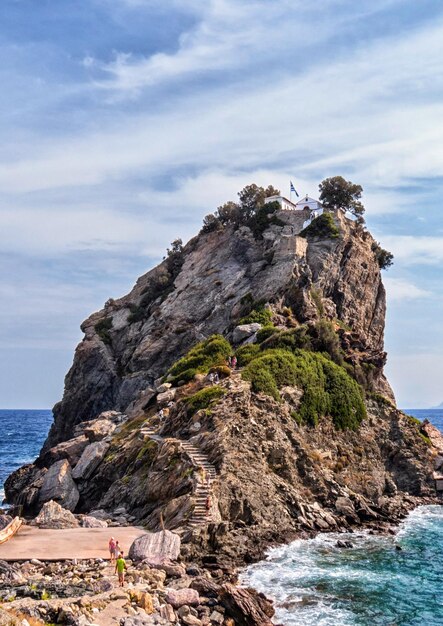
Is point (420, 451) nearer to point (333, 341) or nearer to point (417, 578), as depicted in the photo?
point (333, 341)

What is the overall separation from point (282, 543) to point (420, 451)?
996 inches

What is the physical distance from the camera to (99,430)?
200ft

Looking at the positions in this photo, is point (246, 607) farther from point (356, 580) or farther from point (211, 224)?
point (211, 224)

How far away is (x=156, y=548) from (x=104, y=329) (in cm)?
5901

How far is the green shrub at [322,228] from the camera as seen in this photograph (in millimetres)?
81688

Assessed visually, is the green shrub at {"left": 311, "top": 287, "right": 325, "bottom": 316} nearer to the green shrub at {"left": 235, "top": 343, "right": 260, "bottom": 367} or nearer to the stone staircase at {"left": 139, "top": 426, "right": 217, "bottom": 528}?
the green shrub at {"left": 235, "top": 343, "right": 260, "bottom": 367}

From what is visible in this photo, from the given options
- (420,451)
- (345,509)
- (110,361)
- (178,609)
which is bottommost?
(178,609)

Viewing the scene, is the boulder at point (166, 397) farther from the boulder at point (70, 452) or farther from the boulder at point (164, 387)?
the boulder at point (70, 452)

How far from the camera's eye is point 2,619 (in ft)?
68.1

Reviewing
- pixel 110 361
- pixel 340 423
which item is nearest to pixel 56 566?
pixel 340 423

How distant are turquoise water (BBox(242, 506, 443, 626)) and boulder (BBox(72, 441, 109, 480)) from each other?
2022 centimetres

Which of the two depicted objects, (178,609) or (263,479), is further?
(263,479)

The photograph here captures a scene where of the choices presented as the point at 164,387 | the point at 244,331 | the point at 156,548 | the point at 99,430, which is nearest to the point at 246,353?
the point at 244,331

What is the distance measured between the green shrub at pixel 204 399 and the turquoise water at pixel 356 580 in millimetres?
13664
